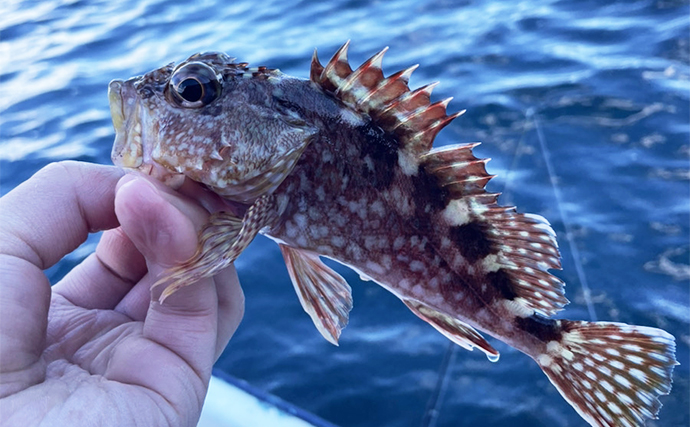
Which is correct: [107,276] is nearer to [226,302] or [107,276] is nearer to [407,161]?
[226,302]

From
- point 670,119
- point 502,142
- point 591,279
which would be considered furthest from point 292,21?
point 591,279

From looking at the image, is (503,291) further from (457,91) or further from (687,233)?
(457,91)

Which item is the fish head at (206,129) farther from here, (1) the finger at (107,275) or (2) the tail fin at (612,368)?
(2) the tail fin at (612,368)

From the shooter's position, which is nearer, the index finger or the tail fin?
the index finger

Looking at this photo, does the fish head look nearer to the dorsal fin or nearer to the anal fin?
the dorsal fin

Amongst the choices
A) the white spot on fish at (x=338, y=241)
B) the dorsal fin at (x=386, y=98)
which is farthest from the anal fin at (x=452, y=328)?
the dorsal fin at (x=386, y=98)

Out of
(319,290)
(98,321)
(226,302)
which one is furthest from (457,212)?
(98,321)

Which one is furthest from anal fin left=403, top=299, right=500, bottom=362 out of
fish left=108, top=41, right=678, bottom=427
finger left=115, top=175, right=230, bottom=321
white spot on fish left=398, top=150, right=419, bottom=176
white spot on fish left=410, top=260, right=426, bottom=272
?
finger left=115, top=175, right=230, bottom=321
